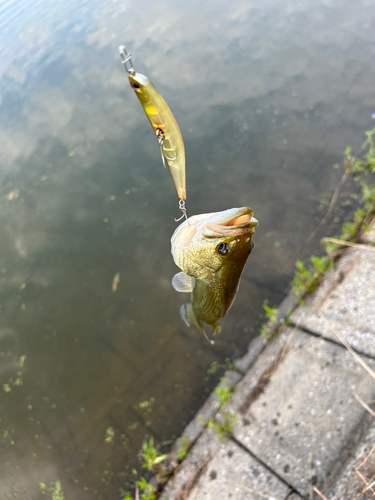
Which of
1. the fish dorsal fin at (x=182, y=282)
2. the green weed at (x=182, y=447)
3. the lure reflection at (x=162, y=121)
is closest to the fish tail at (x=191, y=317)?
the fish dorsal fin at (x=182, y=282)

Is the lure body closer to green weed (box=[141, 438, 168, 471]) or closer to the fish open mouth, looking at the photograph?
the fish open mouth

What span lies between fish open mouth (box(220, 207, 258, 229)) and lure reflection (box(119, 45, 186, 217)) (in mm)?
227

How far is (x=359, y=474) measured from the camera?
1904 mm

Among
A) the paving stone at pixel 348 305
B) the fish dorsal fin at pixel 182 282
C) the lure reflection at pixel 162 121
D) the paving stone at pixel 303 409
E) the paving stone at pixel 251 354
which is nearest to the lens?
the lure reflection at pixel 162 121

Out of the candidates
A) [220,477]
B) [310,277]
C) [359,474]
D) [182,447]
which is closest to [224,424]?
[220,477]

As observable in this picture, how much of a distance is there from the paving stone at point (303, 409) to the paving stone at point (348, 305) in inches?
5.1

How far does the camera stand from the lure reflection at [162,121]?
Result: 89 centimetres

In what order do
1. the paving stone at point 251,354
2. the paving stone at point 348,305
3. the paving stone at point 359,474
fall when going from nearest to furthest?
1. the paving stone at point 359,474
2. the paving stone at point 348,305
3. the paving stone at point 251,354

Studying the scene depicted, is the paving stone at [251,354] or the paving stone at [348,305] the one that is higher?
the paving stone at [348,305]

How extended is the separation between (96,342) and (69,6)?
425 inches

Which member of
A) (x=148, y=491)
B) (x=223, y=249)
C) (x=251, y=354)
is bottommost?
(x=251, y=354)

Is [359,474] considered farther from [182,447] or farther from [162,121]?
[162,121]

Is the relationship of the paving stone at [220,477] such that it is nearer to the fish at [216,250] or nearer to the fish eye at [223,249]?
the fish at [216,250]

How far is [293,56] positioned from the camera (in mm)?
6270
